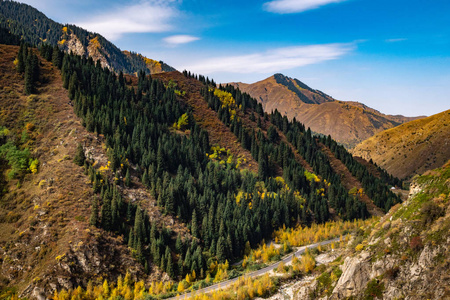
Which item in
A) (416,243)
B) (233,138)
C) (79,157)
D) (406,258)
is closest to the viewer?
(416,243)

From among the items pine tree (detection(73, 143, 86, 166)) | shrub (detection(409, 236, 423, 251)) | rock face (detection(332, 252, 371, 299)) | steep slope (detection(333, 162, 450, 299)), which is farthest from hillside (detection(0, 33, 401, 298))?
shrub (detection(409, 236, 423, 251))

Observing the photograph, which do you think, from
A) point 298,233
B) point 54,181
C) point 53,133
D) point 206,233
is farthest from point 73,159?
point 298,233

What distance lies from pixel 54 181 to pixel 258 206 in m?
71.3

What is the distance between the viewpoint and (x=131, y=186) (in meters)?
92.3

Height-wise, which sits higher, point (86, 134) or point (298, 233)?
point (86, 134)

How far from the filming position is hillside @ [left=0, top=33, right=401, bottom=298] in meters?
67.6

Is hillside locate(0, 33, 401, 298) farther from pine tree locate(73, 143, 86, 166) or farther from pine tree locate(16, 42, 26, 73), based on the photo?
pine tree locate(16, 42, 26, 73)

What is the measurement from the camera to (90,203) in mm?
78562

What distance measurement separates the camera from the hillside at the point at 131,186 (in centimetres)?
6762

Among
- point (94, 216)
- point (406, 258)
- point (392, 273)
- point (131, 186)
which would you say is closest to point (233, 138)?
point (131, 186)

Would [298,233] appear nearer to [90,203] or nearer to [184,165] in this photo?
[184,165]

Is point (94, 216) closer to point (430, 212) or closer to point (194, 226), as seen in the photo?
point (194, 226)

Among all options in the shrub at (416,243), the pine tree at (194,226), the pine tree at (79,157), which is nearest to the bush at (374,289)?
the shrub at (416,243)

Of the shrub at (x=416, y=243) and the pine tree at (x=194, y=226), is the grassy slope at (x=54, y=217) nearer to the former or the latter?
the pine tree at (x=194, y=226)
